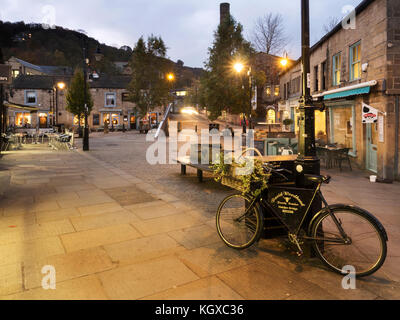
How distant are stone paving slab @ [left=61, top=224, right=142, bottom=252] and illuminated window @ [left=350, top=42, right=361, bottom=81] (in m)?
11.0

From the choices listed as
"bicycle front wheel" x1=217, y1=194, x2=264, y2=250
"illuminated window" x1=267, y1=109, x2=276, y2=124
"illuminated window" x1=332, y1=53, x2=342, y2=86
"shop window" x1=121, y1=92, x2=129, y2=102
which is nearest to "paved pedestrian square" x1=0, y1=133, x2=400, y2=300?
"bicycle front wheel" x1=217, y1=194, x2=264, y2=250

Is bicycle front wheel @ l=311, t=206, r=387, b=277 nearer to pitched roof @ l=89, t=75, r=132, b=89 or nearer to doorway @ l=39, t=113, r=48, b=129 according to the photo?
doorway @ l=39, t=113, r=48, b=129

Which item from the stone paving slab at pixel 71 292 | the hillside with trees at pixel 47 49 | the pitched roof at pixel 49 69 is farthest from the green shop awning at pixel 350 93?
the hillside with trees at pixel 47 49

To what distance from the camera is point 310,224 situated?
393cm

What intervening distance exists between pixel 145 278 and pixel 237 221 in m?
1.53

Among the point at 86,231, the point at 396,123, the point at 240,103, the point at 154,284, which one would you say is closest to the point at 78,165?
the point at 86,231

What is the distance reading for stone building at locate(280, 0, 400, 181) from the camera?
984 cm

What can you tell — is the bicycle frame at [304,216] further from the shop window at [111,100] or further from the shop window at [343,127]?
the shop window at [111,100]

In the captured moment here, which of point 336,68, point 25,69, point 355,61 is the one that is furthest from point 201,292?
point 25,69

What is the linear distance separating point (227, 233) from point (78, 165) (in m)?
9.48

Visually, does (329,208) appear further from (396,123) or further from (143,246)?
(396,123)

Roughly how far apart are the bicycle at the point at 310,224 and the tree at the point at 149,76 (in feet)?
148

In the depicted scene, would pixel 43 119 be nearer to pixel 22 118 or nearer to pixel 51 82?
pixel 22 118

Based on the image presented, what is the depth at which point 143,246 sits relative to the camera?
4.54 m
